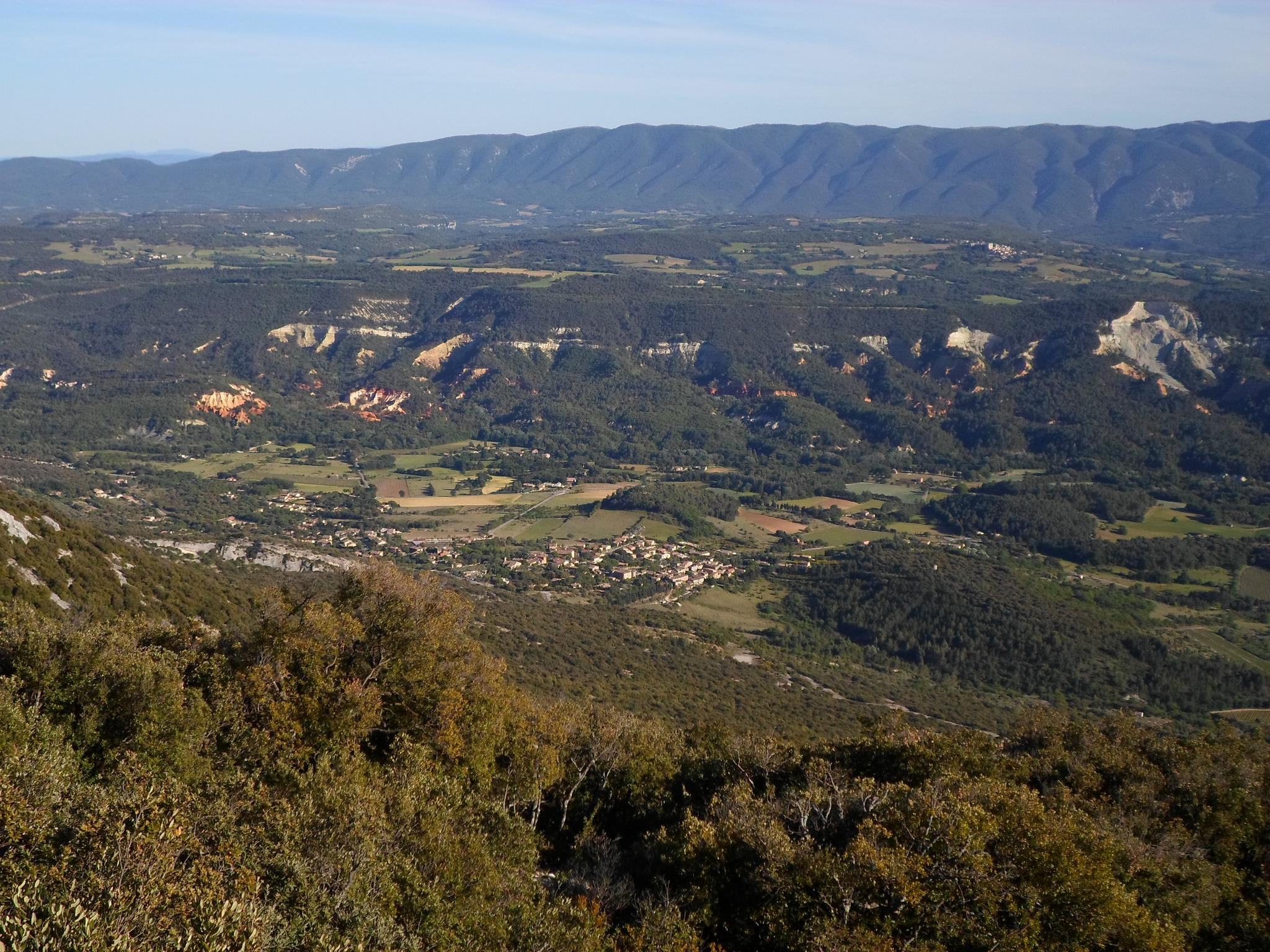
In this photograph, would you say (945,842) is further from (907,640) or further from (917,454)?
(917,454)

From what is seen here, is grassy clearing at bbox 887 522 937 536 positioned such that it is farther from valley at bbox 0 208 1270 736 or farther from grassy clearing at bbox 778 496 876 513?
grassy clearing at bbox 778 496 876 513

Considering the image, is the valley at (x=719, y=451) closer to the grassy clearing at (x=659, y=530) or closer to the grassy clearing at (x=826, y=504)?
the grassy clearing at (x=826, y=504)

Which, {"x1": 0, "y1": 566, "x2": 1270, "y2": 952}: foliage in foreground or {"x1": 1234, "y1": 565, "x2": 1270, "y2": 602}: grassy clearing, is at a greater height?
{"x1": 0, "y1": 566, "x2": 1270, "y2": 952}: foliage in foreground

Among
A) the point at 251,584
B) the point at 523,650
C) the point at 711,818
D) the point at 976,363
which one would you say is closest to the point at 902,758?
the point at 711,818

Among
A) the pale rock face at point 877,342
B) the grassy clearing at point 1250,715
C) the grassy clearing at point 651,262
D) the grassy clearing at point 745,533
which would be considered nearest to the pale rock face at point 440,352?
the grassy clearing at point 651,262

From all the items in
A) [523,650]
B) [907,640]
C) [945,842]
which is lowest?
[907,640]

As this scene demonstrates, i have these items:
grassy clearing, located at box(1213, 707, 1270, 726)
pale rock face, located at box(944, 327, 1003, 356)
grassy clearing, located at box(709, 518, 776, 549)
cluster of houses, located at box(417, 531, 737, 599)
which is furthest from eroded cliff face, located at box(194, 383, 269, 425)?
grassy clearing, located at box(1213, 707, 1270, 726)
